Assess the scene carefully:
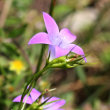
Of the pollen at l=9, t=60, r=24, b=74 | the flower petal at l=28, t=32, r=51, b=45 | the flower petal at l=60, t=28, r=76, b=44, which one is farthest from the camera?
the pollen at l=9, t=60, r=24, b=74

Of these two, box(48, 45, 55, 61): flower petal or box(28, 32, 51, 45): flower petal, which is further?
box(48, 45, 55, 61): flower petal

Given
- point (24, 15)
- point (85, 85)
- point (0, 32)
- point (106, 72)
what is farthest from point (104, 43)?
point (0, 32)

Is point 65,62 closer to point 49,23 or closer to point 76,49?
point 76,49

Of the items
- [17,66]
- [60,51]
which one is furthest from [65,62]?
[17,66]

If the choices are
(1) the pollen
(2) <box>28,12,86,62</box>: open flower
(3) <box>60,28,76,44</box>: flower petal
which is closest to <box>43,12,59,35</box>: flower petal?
(2) <box>28,12,86,62</box>: open flower

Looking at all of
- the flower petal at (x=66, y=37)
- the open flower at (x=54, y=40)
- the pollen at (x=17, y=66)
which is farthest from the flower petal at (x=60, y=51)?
the pollen at (x=17, y=66)

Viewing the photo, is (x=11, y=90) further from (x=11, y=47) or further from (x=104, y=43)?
(x=104, y=43)

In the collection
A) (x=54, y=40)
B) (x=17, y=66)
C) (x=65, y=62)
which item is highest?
(x=54, y=40)

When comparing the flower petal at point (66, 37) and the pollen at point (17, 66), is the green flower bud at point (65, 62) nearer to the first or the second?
the flower petal at point (66, 37)

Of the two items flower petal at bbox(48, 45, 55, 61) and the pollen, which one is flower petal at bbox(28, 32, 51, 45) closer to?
flower petal at bbox(48, 45, 55, 61)

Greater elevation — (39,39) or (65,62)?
(39,39)

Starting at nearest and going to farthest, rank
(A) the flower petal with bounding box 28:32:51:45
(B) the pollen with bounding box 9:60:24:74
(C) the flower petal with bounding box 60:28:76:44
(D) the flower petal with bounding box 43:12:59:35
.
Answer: (A) the flower petal with bounding box 28:32:51:45 < (D) the flower petal with bounding box 43:12:59:35 < (C) the flower petal with bounding box 60:28:76:44 < (B) the pollen with bounding box 9:60:24:74
